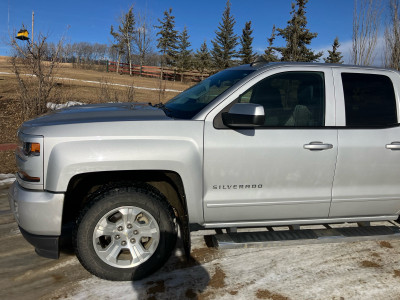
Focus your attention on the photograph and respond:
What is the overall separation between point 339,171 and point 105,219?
211 centimetres

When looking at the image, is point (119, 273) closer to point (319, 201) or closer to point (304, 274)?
point (304, 274)

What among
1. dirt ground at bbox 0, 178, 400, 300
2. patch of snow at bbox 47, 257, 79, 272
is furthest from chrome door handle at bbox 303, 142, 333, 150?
patch of snow at bbox 47, 257, 79, 272

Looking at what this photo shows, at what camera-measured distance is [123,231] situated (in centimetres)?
277

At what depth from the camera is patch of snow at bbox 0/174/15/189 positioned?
16.9 feet

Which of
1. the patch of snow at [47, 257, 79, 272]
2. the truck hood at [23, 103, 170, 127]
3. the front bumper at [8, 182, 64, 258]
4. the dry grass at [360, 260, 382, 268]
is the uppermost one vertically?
the truck hood at [23, 103, 170, 127]

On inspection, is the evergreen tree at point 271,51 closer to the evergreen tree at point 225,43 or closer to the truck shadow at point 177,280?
the evergreen tree at point 225,43

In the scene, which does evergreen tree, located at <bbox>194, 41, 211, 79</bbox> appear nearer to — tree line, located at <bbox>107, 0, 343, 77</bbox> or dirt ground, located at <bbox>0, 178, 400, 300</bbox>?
tree line, located at <bbox>107, 0, 343, 77</bbox>

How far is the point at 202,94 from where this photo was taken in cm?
342

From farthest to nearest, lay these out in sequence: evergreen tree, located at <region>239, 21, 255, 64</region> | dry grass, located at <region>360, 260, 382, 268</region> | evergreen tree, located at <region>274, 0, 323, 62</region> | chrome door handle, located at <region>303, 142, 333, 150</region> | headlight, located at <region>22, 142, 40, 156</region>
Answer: evergreen tree, located at <region>239, 21, 255, 64</region>, evergreen tree, located at <region>274, 0, 323, 62</region>, dry grass, located at <region>360, 260, 382, 268</region>, chrome door handle, located at <region>303, 142, 333, 150</region>, headlight, located at <region>22, 142, 40, 156</region>

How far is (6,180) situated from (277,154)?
456 centimetres

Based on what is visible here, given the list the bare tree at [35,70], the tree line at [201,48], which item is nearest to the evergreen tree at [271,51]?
the tree line at [201,48]

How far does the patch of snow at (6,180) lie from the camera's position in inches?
203

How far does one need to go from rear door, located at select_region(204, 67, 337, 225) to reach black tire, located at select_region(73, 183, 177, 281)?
427 millimetres

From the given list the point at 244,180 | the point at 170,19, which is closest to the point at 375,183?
the point at 244,180
